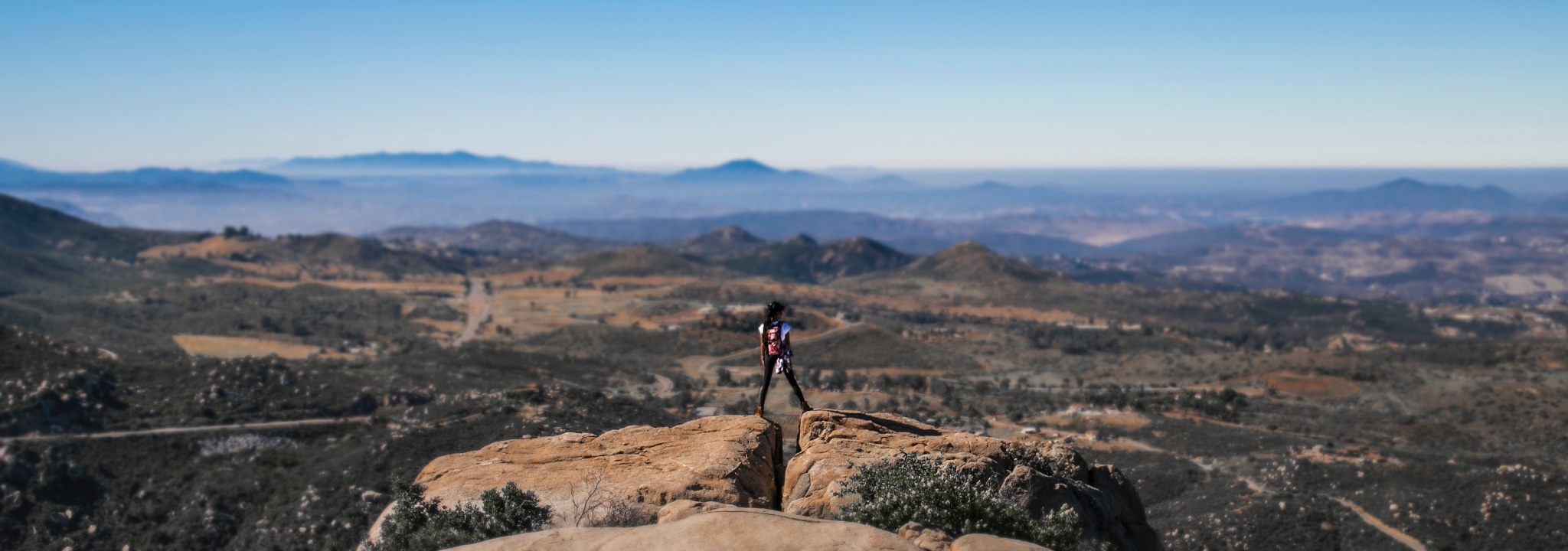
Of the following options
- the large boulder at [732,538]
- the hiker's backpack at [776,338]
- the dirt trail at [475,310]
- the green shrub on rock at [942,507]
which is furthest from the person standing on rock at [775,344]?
the dirt trail at [475,310]

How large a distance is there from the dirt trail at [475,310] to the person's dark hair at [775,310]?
65.2m

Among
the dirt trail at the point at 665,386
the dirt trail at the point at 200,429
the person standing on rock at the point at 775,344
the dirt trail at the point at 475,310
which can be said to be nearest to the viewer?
the person standing on rock at the point at 775,344

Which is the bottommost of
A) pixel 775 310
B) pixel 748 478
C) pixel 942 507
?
pixel 748 478

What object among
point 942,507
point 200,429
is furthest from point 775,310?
point 200,429

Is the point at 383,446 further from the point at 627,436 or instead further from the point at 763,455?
the point at 763,455

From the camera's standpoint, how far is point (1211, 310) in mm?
116312

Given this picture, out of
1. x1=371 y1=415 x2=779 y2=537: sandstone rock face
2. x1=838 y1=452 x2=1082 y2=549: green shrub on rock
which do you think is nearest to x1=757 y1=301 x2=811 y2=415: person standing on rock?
x1=371 y1=415 x2=779 y2=537: sandstone rock face

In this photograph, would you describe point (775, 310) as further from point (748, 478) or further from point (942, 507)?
point (942, 507)

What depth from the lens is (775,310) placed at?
701 inches

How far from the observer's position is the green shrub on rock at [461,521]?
1628 centimetres

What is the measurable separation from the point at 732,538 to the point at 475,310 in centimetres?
9915

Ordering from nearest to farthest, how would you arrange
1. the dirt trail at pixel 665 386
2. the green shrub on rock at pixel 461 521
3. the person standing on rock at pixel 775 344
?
the green shrub on rock at pixel 461 521 → the person standing on rock at pixel 775 344 → the dirt trail at pixel 665 386

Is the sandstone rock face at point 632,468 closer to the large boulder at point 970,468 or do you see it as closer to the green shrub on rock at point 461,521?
the green shrub on rock at point 461,521

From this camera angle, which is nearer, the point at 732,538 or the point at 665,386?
the point at 732,538
